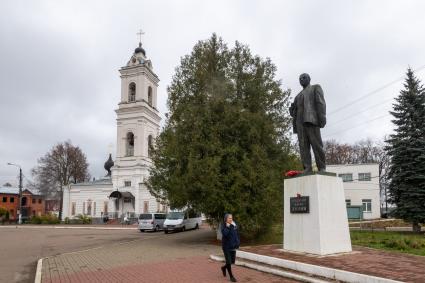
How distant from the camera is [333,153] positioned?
62.2m

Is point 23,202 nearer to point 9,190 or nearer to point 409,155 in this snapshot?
point 9,190

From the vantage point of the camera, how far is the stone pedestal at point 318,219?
36.6 feet

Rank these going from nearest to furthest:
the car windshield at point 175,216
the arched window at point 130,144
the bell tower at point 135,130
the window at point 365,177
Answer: the car windshield at point 175,216, the window at point 365,177, the bell tower at point 135,130, the arched window at point 130,144

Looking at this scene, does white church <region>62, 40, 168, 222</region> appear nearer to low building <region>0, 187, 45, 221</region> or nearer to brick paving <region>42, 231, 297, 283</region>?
low building <region>0, 187, 45, 221</region>

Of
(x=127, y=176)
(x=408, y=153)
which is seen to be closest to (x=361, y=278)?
(x=408, y=153)

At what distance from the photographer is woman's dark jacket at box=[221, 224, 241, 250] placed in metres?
9.56

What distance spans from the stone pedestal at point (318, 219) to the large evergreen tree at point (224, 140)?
18.5 feet

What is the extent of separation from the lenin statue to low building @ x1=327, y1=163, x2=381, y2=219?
3734 centimetres

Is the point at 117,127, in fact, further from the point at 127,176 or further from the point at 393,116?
the point at 393,116

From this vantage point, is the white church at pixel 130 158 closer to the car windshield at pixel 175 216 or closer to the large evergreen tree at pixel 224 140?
the car windshield at pixel 175 216

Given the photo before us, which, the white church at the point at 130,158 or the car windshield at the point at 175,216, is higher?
the white church at the point at 130,158

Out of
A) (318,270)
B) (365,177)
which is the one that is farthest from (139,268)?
(365,177)

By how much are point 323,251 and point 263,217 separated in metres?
7.20

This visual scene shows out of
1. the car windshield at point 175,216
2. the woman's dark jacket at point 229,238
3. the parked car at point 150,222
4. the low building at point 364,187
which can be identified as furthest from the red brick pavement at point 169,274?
the low building at point 364,187
